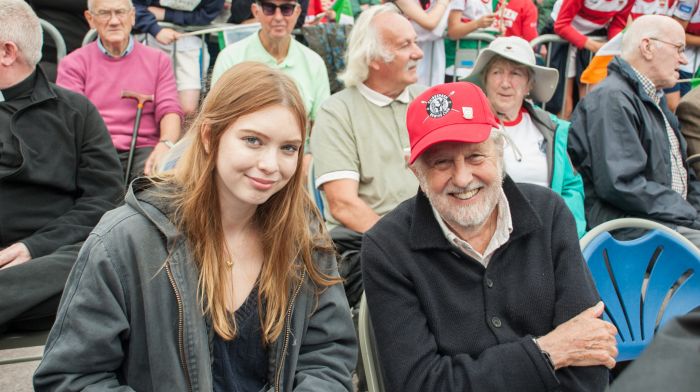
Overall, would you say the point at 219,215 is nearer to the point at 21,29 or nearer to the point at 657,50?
the point at 21,29

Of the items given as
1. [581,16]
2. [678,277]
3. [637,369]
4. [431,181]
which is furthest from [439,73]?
[637,369]

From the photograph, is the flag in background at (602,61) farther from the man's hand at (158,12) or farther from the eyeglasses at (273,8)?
the man's hand at (158,12)

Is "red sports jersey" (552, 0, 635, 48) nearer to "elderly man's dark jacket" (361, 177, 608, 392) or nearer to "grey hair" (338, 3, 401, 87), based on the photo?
"grey hair" (338, 3, 401, 87)

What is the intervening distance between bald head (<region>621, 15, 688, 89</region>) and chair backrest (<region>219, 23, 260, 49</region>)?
8.81ft

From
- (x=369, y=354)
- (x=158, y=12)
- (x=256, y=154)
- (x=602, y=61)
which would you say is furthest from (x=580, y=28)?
(x=256, y=154)

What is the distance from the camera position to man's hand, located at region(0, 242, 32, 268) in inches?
125

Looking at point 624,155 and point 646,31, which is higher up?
point 646,31

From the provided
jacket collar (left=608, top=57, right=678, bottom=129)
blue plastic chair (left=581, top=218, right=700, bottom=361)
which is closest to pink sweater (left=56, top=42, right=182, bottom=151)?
jacket collar (left=608, top=57, right=678, bottom=129)

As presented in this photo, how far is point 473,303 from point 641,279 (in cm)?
110

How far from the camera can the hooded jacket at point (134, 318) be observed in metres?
2.07

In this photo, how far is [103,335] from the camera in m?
2.06

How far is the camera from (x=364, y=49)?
4.29 m

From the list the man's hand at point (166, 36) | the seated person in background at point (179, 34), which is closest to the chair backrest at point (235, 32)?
the seated person in background at point (179, 34)

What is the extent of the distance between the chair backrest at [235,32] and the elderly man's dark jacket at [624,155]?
2570 millimetres
